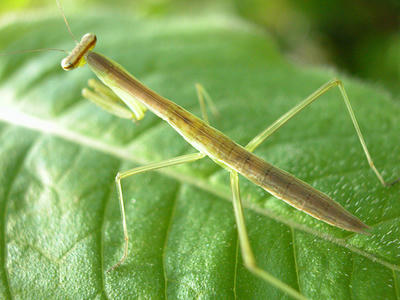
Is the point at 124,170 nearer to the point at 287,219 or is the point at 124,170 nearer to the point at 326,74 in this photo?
the point at 287,219

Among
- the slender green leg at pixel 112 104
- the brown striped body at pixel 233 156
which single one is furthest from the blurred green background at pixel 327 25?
the brown striped body at pixel 233 156

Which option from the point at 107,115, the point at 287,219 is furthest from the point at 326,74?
the point at 107,115

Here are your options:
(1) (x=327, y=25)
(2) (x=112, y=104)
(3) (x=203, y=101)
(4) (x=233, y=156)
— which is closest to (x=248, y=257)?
(4) (x=233, y=156)

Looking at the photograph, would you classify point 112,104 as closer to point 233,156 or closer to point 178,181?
point 178,181

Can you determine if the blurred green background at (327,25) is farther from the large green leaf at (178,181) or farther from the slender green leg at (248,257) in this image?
the slender green leg at (248,257)

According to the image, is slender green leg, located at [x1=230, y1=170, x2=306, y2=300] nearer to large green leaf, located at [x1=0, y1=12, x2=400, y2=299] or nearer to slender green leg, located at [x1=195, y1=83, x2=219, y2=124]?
large green leaf, located at [x1=0, y1=12, x2=400, y2=299]

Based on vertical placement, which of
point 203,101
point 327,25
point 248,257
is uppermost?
point 327,25
